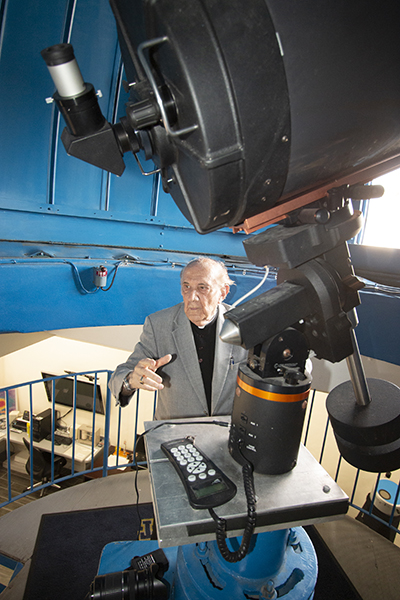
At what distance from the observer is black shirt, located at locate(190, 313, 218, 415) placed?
2.04m

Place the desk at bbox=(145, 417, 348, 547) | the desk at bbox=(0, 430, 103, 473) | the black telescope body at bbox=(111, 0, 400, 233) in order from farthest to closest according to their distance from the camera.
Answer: the desk at bbox=(0, 430, 103, 473), the desk at bbox=(145, 417, 348, 547), the black telescope body at bbox=(111, 0, 400, 233)

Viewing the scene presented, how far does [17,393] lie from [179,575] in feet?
26.4

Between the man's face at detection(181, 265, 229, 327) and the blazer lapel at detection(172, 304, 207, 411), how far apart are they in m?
A: 0.09

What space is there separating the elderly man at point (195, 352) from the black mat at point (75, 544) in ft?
2.37

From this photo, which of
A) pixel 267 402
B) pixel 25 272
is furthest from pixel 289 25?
pixel 25 272

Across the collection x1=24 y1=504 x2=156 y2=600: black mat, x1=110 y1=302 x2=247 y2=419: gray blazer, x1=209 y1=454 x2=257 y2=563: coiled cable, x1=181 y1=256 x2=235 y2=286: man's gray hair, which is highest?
x1=181 y1=256 x2=235 y2=286: man's gray hair

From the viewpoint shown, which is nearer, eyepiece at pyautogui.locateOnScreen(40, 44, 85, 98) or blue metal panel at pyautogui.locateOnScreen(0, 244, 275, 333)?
eyepiece at pyautogui.locateOnScreen(40, 44, 85, 98)

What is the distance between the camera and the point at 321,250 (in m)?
0.88

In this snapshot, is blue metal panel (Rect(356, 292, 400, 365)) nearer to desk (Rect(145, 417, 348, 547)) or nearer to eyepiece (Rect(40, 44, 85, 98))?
desk (Rect(145, 417, 348, 547))

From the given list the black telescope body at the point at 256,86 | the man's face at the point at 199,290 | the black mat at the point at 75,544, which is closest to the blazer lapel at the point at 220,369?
the man's face at the point at 199,290

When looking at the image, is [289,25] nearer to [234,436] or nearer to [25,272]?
[234,436]

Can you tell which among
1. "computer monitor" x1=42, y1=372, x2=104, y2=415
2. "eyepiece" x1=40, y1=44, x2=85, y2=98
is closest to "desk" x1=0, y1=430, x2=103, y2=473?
"computer monitor" x1=42, y1=372, x2=104, y2=415

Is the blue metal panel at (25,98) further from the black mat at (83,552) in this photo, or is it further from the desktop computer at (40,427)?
the desktop computer at (40,427)

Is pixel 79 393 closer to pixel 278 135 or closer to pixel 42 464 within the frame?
pixel 42 464
